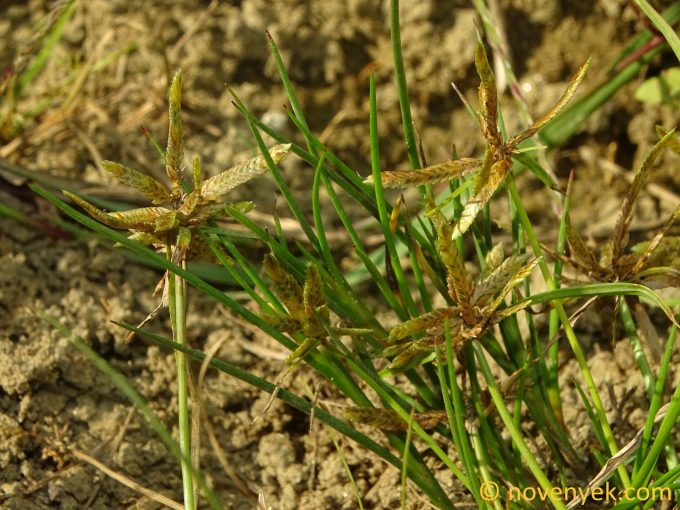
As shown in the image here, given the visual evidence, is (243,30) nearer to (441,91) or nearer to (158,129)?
(158,129)

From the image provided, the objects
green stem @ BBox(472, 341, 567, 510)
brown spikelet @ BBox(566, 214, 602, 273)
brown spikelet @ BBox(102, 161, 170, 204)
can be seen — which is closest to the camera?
green stem @ BBox(472, 341, 567, 510)

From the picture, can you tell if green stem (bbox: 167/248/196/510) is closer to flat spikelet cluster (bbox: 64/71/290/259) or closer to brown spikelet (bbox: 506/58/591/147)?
flat spikelet cluster (bbox: 64/71/290/259)

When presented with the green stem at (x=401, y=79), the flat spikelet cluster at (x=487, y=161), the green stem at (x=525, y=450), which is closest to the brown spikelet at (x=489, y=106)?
the flat spikelet cluster at (x=487, y=161)

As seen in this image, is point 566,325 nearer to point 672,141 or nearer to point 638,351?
point 638,351

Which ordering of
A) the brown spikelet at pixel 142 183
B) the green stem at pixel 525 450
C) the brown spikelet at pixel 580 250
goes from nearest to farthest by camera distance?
the green stem at pixel 525 450 → the brown spikelet at pixel 142 183 → the brown spikelet at pixel 580 250

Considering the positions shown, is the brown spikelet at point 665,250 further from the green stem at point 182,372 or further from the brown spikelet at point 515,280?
the green stem at point 182,372

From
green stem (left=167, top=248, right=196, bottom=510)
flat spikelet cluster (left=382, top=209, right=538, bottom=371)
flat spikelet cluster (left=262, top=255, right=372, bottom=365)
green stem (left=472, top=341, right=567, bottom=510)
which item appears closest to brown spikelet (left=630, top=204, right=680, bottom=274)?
flat spikelet cluster (left=382, top=209, right=538, bottom=371)
